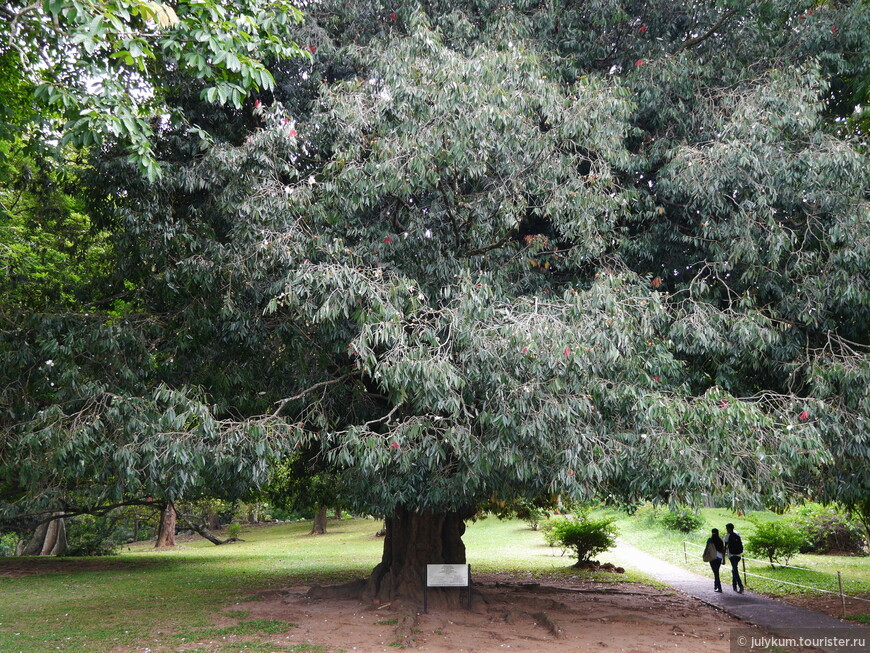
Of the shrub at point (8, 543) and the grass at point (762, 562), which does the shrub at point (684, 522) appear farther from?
the shrub at point (8, 543)

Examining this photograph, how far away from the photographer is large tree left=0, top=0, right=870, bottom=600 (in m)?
7.41

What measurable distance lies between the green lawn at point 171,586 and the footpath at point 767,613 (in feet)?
5.62

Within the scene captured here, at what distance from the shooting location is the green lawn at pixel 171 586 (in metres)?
10.2

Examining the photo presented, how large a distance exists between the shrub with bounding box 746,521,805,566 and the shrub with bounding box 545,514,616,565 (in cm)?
382

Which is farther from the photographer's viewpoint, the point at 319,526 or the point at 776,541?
the point at 319,526

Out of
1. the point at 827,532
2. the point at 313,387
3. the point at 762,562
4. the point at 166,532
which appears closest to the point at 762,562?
the point at 762,562

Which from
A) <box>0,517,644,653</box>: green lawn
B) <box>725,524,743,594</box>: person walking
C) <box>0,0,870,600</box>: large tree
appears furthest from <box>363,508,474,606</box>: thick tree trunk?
<box>725,524,743,594</box>: person walking

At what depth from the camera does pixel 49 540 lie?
2819 cm

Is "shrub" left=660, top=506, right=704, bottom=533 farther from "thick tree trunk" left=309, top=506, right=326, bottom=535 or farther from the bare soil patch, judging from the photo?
"thick tree trunk" left=309, top=506, right=326, bottom=535

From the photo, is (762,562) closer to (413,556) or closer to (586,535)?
(586,535)

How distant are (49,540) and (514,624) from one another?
24.7 m

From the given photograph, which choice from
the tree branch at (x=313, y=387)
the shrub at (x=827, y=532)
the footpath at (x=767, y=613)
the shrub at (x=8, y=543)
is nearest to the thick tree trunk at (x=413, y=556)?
the tree branch at (x=313, y=387)

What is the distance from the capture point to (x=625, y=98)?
9.38 metres

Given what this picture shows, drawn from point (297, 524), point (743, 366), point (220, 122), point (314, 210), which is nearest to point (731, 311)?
point (743, 366)
